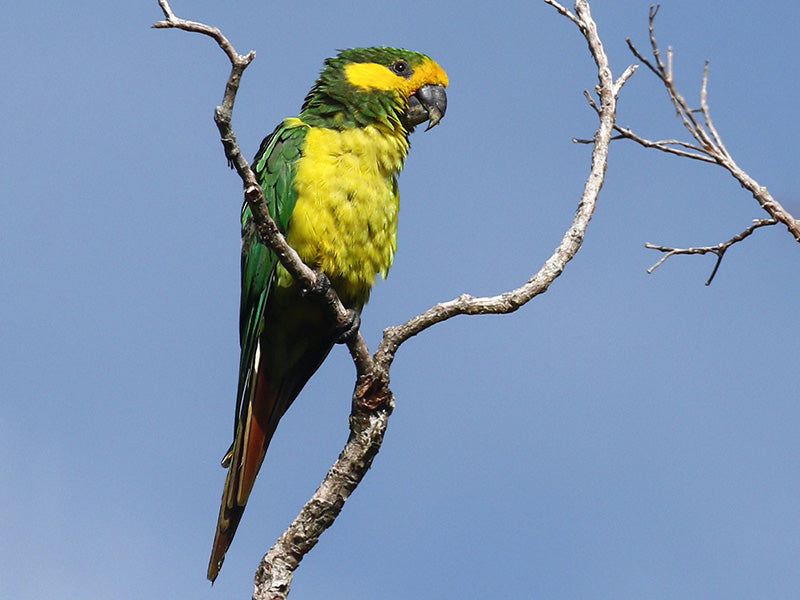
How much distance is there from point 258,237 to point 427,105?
118 cm

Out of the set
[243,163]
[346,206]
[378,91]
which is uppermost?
[378,91]

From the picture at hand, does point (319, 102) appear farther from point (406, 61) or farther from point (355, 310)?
point (355, 310)

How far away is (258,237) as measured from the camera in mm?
3990

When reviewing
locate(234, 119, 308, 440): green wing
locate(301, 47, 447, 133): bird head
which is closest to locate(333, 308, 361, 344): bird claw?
locate(234, 119, 308, 440): green wing

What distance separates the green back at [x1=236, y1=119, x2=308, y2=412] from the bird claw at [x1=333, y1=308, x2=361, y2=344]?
39 centimetres

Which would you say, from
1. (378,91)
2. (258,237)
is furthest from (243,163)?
(378,91)

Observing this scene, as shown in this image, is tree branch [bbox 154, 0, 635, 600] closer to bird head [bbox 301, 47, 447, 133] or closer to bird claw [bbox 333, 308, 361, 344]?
bird claw [bbox 333, 308, 361, 344]

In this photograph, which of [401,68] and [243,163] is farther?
[401,68]

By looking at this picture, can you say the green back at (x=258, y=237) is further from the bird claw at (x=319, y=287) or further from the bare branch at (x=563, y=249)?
the bare branch at (x=563, y=249)

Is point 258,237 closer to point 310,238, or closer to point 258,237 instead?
point 258,237

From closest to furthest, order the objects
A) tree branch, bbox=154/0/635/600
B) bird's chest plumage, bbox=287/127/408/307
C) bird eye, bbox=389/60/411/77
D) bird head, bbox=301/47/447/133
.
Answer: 1. tree branch, bbox=154/0/635/600
2. bird's chest plumage, bbox=287/127/408/307
3. bird head, bbox=301/47/447/133
4. bird eye, bbox=389/60/411/77

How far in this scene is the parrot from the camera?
3.79 meters

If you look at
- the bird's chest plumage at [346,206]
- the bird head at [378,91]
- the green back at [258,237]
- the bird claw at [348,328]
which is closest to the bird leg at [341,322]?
the bird claw at [348,328]

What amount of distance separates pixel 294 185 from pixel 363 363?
94 cm
